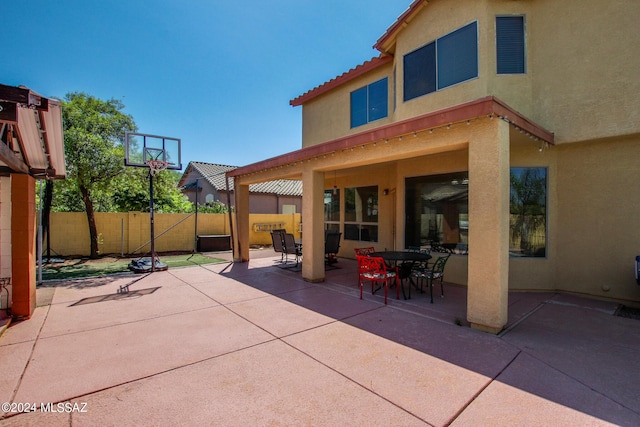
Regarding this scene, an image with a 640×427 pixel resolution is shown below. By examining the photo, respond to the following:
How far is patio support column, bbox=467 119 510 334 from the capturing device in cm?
405

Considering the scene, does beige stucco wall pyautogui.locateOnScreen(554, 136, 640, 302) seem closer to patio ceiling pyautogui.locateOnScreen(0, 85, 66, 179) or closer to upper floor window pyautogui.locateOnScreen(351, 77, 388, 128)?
upper floor window pyautogui.locateOnScreen(351, 77, 388, 128)

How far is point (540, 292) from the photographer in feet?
20.9

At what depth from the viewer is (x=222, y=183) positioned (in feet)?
71.4

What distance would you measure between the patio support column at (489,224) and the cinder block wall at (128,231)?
12.5 metres

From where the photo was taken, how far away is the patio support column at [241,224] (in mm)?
10531

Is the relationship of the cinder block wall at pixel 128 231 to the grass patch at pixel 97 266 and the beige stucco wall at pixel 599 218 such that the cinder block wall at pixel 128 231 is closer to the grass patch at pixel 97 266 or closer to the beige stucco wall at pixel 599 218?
the grass patch at pixel 97 266

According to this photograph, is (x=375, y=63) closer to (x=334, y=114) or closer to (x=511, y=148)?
(x=334, y=114)

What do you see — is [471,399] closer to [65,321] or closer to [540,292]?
[540,292]

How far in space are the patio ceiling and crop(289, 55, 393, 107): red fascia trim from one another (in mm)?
7758

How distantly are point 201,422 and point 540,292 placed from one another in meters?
7.10

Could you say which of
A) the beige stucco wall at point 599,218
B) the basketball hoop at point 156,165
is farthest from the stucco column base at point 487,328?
the basketball hoop at point 156,165

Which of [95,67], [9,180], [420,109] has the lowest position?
[9,180]

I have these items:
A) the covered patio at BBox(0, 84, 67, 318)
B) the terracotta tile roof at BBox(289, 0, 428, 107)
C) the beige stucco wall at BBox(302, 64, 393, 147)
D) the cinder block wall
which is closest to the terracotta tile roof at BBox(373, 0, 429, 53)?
the terracotta tile roof at BBox(289, 0, 428, 107)

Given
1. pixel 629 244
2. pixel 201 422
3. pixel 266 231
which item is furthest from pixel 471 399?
pixel 266 231
